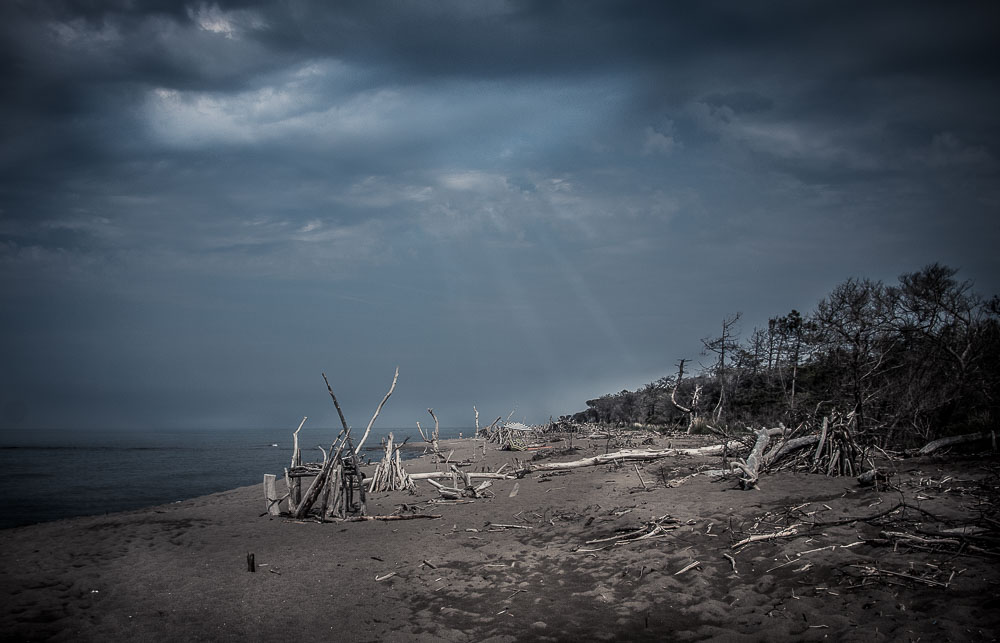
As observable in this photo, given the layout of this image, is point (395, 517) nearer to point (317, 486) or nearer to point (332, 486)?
point (332, 486)

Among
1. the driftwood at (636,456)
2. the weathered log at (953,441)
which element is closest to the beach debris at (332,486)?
the driftwood at (636,456)

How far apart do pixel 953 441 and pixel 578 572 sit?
10.9 m

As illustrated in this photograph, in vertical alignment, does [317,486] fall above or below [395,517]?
above

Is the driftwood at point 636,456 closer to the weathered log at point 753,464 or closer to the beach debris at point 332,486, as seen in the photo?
the weathered log at point 753,464

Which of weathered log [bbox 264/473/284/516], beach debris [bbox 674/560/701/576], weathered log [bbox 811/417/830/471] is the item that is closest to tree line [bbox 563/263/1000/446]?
weathered log [bbox 811/417/830/471]

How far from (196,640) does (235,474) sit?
25.9m

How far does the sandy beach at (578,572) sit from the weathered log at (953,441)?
2.49 feet

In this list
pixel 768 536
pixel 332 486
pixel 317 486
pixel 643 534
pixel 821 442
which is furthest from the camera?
pixel 332 486

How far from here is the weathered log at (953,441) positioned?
12.1 m

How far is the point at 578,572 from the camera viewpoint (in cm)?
772

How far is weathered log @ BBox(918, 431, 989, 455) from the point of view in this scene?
12.1 meters

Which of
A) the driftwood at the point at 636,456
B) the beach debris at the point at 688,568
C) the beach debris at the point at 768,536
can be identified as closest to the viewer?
the beach debris at the point at 688,568

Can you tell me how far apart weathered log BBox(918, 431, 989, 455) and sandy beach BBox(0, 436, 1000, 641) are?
760 millimetres

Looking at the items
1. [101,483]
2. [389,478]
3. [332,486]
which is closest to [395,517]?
[332,486]
